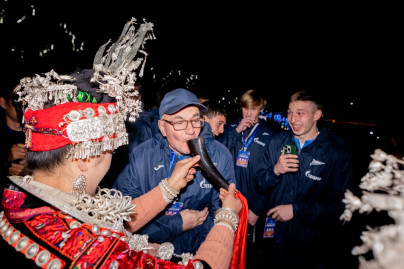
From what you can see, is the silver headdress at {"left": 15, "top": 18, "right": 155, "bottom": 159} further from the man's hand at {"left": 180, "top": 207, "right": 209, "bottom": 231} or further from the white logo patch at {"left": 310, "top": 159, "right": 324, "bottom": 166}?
the white logo patch at {"left": 310, "top": 159, "right": 324, "bottom": 166}

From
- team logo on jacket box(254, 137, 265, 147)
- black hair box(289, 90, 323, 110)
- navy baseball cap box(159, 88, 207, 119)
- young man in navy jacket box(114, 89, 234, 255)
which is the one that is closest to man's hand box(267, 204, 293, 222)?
young man in navy jacket box(114, 89, 234, 255)

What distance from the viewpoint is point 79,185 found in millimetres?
1280

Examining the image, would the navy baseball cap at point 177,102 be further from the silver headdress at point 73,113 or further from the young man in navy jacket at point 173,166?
the silver headdress at point 73,113

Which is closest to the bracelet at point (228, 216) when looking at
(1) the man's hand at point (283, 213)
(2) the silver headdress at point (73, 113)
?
(2) the silver headdress at point (73, 113)

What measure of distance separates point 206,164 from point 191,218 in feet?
2.24

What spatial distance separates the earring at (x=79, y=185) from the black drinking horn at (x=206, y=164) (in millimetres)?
1097

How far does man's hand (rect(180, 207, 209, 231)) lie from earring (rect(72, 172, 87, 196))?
4.06 feet

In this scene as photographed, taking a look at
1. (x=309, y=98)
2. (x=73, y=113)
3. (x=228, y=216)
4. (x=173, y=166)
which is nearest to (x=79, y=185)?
(x=73, y=113)

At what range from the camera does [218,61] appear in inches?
724

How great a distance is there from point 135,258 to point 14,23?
8.13 m

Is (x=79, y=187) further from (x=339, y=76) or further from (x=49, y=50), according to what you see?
(x=339, y=76)

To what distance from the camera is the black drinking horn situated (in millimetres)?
2047

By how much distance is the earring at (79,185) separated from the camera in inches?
50.0

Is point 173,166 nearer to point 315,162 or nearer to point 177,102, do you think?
point 177,102
